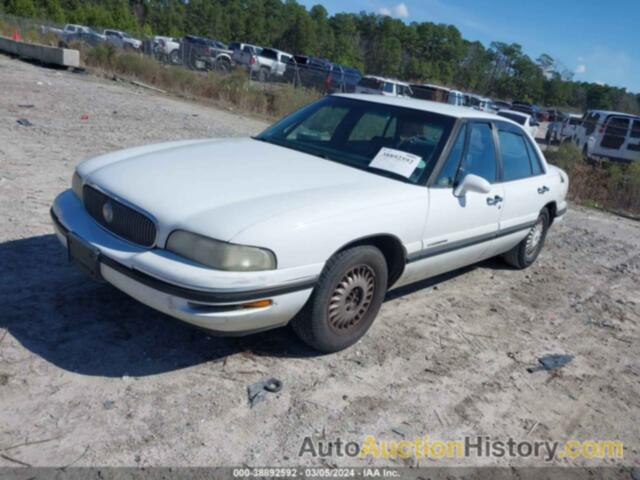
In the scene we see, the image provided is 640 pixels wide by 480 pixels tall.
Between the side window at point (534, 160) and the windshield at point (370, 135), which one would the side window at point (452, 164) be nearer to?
the windshield at point (370, 135)

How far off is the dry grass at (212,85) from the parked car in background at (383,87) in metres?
5.88

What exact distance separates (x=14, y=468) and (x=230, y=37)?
239 feet

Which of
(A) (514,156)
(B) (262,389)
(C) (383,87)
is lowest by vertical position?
A: (B) (262,389)

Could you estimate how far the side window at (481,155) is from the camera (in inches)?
171

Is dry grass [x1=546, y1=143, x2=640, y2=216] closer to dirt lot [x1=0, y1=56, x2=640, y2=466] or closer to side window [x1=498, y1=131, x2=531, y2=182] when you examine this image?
dirt lot [x1=0, y1=56, x2=640, y2=466]

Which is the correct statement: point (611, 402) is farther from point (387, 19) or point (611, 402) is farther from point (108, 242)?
point (387, 19)

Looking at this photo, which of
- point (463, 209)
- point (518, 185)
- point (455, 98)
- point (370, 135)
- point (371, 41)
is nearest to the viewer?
point (463, 209)

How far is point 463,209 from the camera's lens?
4.21 m

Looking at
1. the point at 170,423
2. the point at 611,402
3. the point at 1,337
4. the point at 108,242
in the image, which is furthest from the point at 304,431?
the point at 611,402

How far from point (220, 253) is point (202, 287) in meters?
0.20

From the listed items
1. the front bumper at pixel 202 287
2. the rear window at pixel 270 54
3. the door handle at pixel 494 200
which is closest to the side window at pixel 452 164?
the door handle at pixel 494 200

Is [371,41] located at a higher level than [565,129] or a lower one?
higher

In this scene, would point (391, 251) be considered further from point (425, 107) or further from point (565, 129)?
point (565, 129)

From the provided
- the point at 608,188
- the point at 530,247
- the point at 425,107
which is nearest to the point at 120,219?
the point at 425,107
